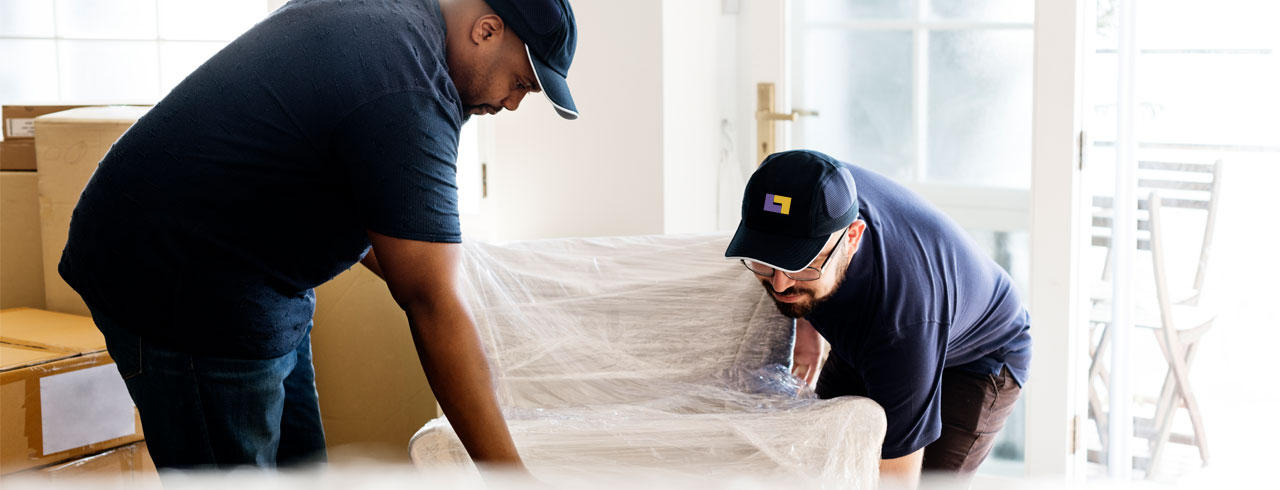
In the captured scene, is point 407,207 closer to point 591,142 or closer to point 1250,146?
point 591,142

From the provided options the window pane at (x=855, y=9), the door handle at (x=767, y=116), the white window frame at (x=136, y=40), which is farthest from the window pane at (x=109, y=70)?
the window pane at (x=855, y=9)

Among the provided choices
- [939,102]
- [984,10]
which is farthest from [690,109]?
[984,10]

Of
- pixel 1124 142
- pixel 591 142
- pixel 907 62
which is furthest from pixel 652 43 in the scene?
pixel 1124 142

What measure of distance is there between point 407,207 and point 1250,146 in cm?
167

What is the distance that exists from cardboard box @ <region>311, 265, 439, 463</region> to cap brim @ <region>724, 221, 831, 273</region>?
768 millimetres

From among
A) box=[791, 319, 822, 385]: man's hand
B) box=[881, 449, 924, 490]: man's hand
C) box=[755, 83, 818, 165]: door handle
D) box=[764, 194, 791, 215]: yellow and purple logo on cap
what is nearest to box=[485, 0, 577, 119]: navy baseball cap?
box=[764, 194, 791, 215]: yellow and purple logo on cap

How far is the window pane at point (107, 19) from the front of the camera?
9.70ft

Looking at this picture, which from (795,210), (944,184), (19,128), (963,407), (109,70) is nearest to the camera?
(795,210)

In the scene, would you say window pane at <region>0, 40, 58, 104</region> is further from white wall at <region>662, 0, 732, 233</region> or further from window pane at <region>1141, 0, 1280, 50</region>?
window pane at <region>1141, 0, 1280, 50</region>

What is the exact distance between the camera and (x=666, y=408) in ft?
4.96

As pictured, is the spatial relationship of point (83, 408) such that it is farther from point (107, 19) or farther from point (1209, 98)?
point (1209, 98)

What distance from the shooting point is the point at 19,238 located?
1940 mm

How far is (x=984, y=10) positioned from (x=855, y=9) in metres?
0.29

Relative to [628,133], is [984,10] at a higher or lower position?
higher
